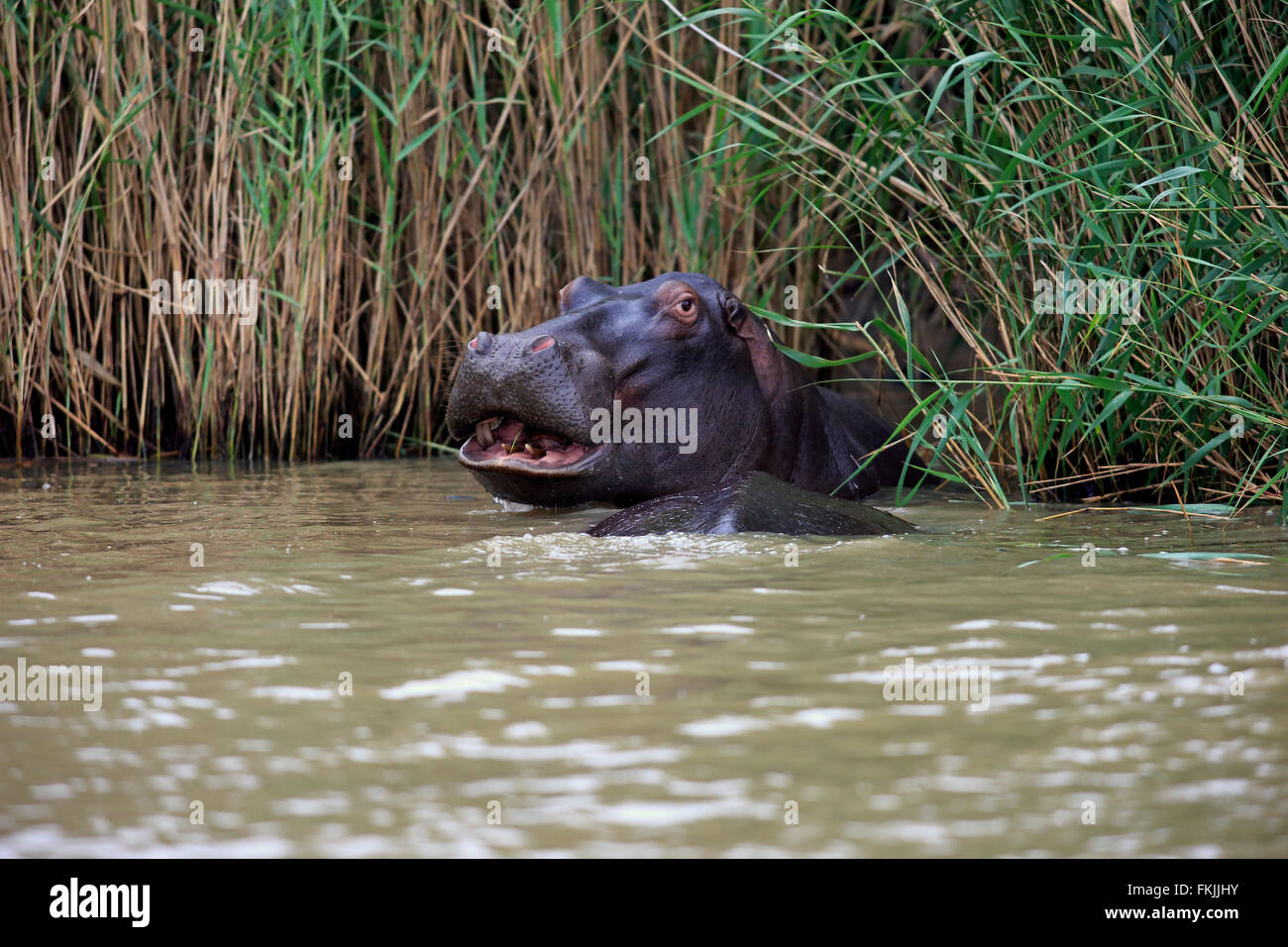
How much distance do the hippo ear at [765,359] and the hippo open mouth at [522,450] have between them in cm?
66

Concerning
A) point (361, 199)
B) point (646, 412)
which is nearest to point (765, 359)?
point (646, 412)

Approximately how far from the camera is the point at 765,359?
4.54 metres

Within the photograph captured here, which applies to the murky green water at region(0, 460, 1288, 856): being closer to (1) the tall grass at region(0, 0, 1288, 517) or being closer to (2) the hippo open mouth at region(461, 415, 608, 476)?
(2) the hippo open mouth at region(461, 415, 608, 476)

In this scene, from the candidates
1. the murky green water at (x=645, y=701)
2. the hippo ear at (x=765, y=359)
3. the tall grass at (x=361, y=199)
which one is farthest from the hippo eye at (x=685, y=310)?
the murky green water at (x=645, y=701)

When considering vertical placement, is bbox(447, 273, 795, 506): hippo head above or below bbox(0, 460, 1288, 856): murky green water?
above

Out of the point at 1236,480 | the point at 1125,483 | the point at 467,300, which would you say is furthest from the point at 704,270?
the point at 1236,480

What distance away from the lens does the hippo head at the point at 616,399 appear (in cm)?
398

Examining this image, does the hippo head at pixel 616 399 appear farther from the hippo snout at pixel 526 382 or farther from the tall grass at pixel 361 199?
the tall grass at pixel 361 199

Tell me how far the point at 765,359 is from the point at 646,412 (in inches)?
21.2

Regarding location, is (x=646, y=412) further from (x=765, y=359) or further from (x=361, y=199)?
(x=361, y=199)

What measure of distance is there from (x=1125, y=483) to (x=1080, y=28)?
1370 mm

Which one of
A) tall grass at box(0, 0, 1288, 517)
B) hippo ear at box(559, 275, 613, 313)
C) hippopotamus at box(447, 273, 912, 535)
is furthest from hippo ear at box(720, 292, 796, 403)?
tall grass at box(0, 0, 1288, 517)

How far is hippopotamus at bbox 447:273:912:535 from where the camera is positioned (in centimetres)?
381

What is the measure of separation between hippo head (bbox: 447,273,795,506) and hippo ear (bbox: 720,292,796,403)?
24 mm
